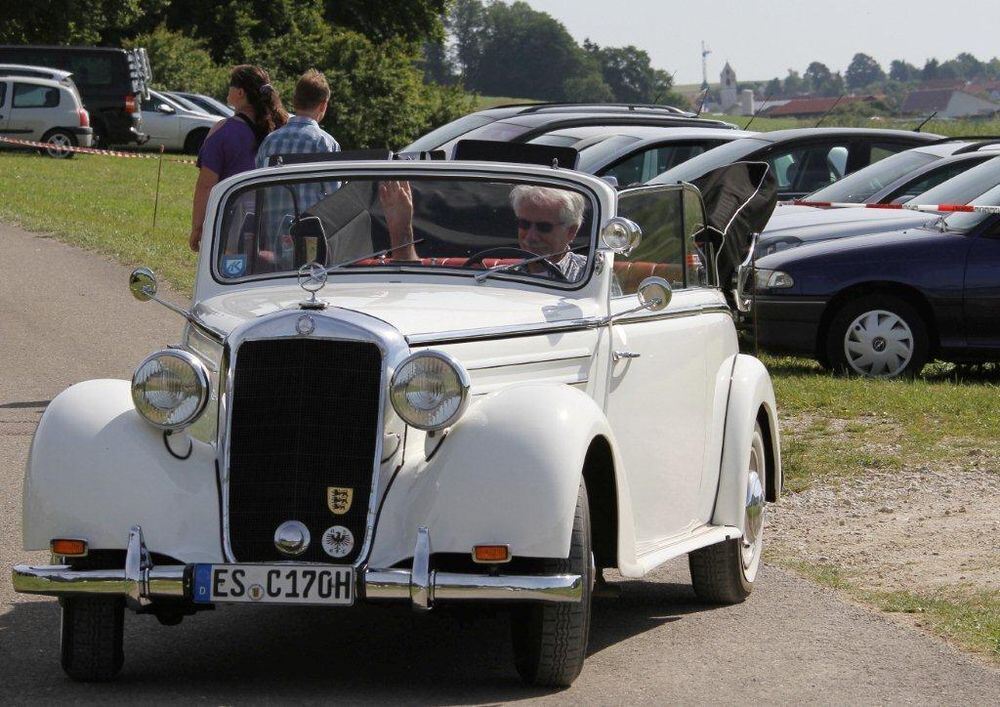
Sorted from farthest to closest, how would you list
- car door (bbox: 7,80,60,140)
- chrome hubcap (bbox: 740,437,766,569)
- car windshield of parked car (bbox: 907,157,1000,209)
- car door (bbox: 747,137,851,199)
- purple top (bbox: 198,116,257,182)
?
1. car door (bbox: 7,80,60,140)
2. car door (bbox: 747,137,851,199)
3. car windshield of parked car (bbox: 907,157,1000,209)
4. purple top (bbox: 198,116,257,182)
5. chrome hubcap (bbox: 740,437,766,569)

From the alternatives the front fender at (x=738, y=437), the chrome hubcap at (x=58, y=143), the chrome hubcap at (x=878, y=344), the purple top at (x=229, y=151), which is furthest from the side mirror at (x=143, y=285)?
the chrome hubcap at (x=58, y=143)

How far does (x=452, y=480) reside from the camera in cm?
508

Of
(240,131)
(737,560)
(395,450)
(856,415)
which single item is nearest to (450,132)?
(856,415)

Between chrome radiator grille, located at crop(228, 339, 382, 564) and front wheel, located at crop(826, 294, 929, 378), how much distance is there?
25.0ft

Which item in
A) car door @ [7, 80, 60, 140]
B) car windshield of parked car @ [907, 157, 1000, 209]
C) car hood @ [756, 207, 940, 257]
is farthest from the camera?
car door @ [7, 80, 60, 140]

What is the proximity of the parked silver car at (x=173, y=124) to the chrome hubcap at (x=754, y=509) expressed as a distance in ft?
103

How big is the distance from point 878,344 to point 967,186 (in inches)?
80.7

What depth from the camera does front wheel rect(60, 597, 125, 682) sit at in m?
5.29

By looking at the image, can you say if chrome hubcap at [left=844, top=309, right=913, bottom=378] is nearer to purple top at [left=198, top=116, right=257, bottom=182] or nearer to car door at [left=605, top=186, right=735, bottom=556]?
purple top at [left=198, top=116, right=257, bottom=182]

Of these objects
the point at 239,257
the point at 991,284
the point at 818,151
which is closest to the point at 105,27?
the point at 818,151

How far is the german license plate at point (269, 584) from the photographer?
4980 millimetres

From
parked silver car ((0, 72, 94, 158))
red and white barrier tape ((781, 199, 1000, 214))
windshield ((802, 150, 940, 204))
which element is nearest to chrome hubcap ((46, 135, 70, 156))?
parked silver car ((0, 72, 94, 158))

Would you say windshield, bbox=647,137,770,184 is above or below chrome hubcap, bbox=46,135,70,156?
above

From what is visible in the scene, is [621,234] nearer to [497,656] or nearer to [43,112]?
[497,656]
